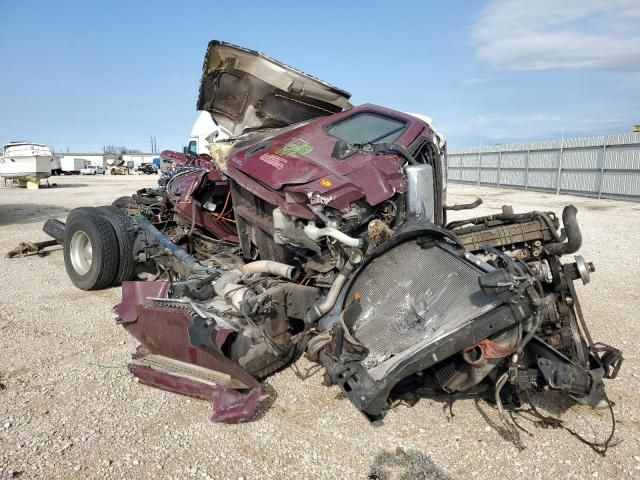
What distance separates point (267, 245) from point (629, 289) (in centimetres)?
427

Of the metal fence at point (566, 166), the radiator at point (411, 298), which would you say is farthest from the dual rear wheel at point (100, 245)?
the metal fence at point (566, 166)

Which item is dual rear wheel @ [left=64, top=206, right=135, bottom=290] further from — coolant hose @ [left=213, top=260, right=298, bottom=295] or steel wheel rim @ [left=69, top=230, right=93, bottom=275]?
coolant hose @ [left=213, top=260, right=298, bottom=295]

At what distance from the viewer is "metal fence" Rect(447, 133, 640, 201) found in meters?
15.9

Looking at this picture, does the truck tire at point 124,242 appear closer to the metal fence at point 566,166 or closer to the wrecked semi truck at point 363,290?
the wrecked semi truck at point 363,290

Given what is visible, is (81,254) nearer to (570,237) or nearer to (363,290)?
(363,290)

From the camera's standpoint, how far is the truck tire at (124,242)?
4930 millimetres

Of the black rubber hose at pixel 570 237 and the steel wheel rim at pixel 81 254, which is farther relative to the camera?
the steel wheel rim at pixel 81 254

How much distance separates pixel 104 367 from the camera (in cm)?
333

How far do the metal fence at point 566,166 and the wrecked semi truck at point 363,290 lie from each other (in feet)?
49.4

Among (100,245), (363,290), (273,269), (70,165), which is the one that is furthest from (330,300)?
(70,165)

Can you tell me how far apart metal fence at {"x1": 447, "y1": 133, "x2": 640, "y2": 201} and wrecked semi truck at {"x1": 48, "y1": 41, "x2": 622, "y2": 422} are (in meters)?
15.1

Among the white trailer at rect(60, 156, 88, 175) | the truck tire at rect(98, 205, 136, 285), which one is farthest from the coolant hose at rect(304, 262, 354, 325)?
the white trailer at rect(60, 156, 88, 175)

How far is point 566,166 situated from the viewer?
18.9 m

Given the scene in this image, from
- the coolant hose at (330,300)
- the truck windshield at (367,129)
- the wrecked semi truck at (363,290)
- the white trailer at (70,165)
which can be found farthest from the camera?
the white trailer at (70,165)
